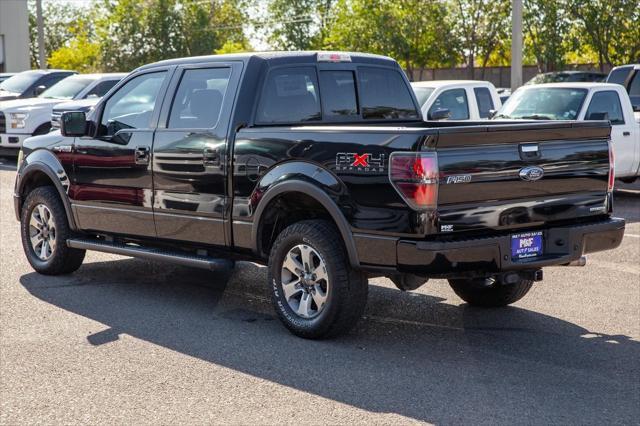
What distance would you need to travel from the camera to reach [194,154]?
726 cm

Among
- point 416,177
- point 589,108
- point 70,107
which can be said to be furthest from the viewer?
point 70,107

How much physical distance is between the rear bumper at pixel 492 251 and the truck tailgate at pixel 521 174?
12cm

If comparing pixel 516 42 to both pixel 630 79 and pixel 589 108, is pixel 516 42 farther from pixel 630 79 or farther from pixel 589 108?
pixel 589 108

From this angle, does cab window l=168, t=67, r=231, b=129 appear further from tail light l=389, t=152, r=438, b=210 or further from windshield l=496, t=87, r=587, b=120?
windshield l=496, t=87, r=587, b=120

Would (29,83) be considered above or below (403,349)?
above

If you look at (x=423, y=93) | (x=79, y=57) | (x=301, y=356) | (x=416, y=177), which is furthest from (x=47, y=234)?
(x=79, y=57)

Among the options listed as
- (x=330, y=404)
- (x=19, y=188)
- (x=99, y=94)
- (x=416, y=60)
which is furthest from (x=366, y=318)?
(x=416, y=60)

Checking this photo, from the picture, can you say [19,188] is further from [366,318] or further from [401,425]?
[401,425]

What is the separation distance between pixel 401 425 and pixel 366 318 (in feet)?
7.75

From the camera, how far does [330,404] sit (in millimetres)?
5219

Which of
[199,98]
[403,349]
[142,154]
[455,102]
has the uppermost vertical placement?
[199,98]

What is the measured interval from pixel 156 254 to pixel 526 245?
295 centimetres

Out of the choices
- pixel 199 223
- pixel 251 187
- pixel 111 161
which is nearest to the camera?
pixel 251 187

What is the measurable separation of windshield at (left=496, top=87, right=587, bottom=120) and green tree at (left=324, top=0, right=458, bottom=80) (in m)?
33.8
